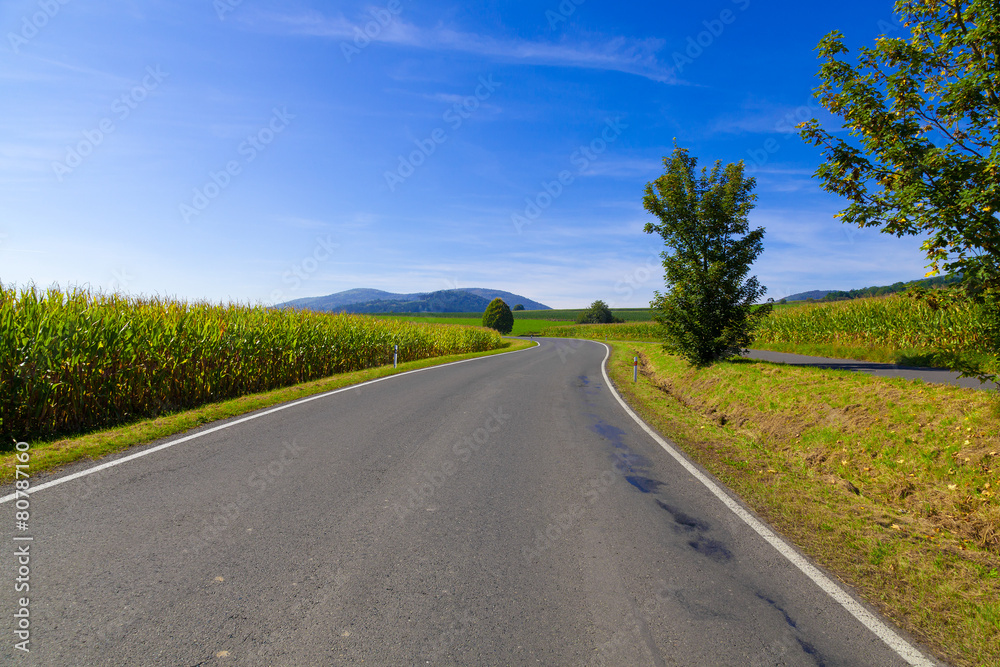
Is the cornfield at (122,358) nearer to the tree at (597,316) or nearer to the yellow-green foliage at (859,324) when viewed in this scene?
the yellow-green foliage at (859,324)

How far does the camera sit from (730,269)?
15.5 metres

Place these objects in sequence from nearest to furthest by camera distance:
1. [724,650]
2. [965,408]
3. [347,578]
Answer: [724,650]
[347,578]
[965,408]

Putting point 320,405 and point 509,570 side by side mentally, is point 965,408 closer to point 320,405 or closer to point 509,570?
point 509,570

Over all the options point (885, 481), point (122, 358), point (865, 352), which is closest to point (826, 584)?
point (885, 481)

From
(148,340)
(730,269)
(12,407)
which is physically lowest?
(12,407)

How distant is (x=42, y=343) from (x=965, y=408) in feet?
42.9

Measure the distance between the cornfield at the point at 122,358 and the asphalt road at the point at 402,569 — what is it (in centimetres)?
274

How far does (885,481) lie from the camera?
6266 millimetres

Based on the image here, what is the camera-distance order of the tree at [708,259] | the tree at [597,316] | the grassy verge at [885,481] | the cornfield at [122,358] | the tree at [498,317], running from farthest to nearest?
the tree at [597,316] < the tree at [498,317] < the tree at [708,259] < the cornfield at [122,358] < the grassy verge at [885,481]

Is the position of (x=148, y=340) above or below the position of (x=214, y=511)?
above

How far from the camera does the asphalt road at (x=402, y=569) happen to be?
106 inches

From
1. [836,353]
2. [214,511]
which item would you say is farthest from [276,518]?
[836,353]

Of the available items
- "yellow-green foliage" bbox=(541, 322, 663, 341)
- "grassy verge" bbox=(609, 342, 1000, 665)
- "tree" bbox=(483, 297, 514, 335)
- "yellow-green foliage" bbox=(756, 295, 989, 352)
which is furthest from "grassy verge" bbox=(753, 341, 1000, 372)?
"tree" bbox=(483, 297, 514, 335)

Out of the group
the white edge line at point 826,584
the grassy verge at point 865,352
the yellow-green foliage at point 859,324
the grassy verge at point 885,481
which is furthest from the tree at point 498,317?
the white edge line at point 826,584
